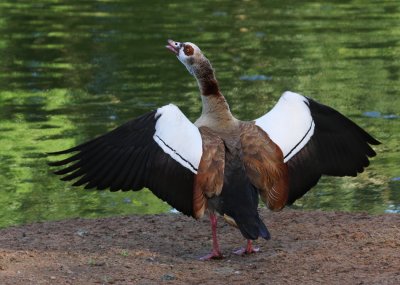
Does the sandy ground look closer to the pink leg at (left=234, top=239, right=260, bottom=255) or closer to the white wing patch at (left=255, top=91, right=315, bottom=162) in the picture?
the pink leg at (left=234, top=239, right=260, bottom=255)

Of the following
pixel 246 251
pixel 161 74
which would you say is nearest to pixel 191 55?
→ pixel 246 251

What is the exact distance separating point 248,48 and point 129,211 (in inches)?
391

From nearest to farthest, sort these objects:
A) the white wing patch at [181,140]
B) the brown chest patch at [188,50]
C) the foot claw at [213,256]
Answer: the white wing patch at [181,140] → the foot claw at [213,256] → the brown chest patch at [188,50]

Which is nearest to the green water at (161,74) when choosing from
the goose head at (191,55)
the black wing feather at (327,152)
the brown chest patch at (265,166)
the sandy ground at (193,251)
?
the sandy ground at (193,251)

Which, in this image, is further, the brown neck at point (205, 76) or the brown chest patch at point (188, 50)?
the brown chest patch at point (188, 50)

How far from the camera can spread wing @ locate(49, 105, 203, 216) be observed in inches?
321

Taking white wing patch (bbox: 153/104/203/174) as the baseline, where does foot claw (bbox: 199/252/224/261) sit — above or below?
below

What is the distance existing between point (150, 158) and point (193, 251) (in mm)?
911

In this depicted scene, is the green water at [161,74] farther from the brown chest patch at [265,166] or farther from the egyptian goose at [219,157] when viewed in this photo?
the brown chest patch at [265,166]

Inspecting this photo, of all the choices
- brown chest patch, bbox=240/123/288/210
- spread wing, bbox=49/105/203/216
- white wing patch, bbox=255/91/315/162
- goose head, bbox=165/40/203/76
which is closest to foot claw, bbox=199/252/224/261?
spread wing, bbox=49/105/203/216

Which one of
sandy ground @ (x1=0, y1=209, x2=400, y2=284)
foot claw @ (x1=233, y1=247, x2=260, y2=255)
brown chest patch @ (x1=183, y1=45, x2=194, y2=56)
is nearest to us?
sandy ground @ (x1=0, y1=209, x2=400, y2=284)

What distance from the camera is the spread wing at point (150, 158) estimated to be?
8148mm

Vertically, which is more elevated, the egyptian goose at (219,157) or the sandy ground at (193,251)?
the egyptian goose at (219,157)

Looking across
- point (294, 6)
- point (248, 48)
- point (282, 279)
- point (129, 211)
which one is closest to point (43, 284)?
point (282, 279)
